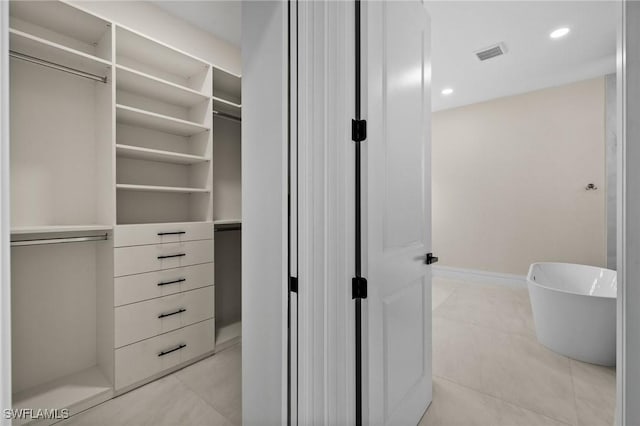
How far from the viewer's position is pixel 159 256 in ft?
6.46

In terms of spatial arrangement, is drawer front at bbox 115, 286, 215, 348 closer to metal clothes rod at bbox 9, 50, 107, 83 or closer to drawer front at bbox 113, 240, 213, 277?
drawer front at bbox 113, 240, 213, 277

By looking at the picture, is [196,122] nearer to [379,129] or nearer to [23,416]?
[379,129]

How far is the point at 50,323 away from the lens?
1821mm

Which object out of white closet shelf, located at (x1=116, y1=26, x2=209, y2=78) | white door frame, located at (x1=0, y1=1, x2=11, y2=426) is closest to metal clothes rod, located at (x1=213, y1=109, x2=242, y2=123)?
white closet shelf, located at (x1=116, y1=26, x2=209, y2=78)

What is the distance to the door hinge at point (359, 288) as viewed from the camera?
110cm

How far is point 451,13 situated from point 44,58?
289 cm

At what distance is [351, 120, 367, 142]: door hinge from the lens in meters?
1.10

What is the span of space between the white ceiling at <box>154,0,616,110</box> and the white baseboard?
8.38 feet

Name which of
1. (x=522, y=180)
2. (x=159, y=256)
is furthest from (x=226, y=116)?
(x=522, y=180)


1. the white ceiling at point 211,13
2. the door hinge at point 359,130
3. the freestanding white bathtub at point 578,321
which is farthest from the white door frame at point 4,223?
the freestanding white bathtub at point 578,321

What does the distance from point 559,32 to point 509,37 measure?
0.41 m

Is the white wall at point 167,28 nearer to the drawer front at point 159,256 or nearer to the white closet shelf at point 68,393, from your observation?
the drawer front at point 159,256

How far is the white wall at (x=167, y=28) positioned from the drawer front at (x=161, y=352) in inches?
87.4

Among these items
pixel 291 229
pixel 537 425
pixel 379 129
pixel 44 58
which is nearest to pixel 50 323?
pixel 44 58
